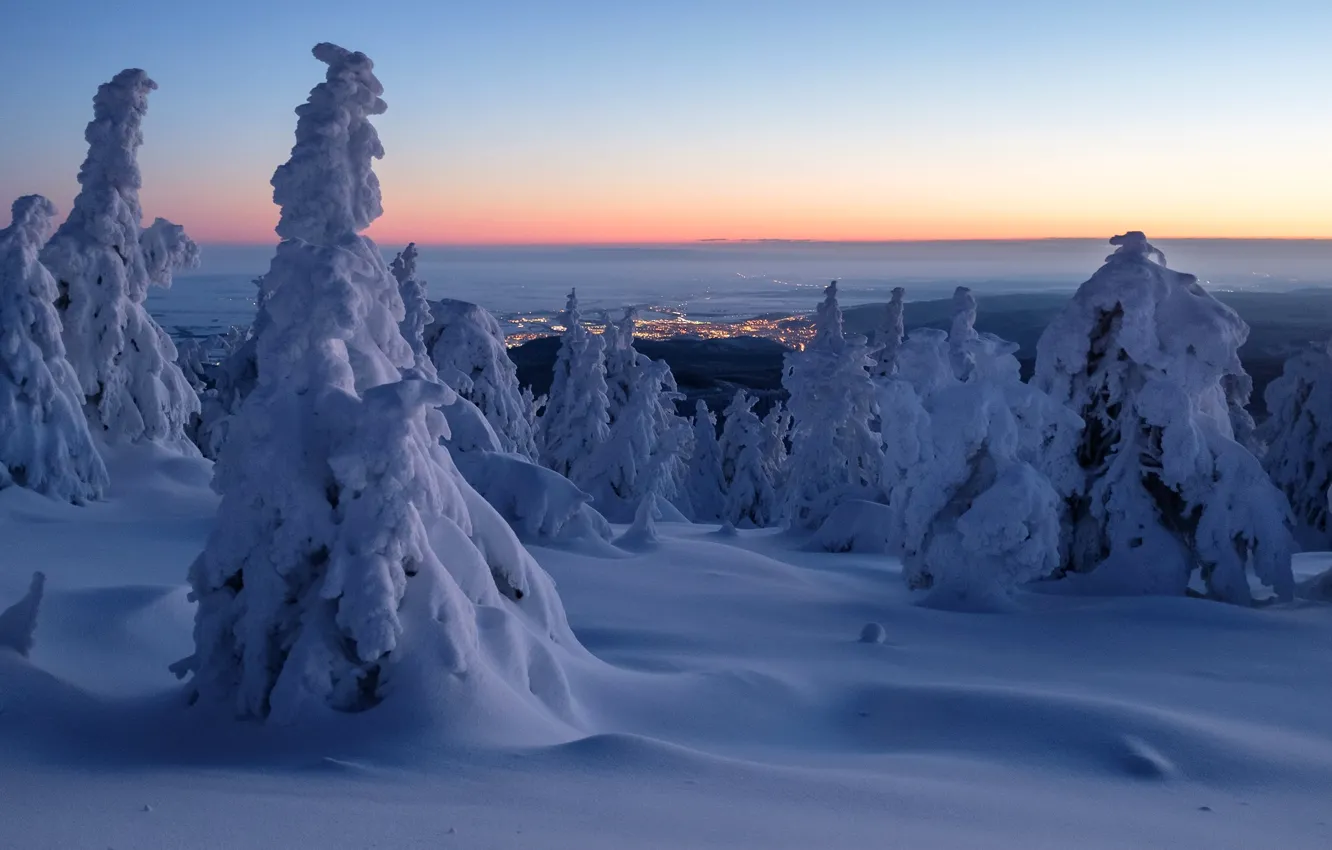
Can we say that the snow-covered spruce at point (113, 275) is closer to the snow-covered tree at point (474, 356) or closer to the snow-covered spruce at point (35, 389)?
the snow-covered spruce at point (35, 389)

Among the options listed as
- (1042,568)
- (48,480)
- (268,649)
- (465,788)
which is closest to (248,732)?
(268,649)

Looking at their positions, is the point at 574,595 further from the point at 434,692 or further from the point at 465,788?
the point at 465,788

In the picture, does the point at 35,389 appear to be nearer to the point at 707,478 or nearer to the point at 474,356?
the point at 474,356

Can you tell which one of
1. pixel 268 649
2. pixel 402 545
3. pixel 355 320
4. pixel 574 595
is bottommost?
pixel 574 595

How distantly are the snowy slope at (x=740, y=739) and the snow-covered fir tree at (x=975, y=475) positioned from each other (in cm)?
98

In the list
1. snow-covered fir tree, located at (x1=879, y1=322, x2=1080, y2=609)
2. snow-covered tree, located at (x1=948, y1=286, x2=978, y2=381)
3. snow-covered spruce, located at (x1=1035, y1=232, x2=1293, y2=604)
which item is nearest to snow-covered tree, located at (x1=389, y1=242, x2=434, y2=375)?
snow-covered tree, located at (x1=948, y1=286, x2=978, y2=381)

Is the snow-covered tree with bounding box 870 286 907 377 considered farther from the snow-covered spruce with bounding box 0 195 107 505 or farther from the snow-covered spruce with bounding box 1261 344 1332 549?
the snow-covered spruce with bounding box 0 195 107 505

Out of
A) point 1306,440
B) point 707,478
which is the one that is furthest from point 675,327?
point 1306,440

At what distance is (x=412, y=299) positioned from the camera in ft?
104

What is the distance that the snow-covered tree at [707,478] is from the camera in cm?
5047

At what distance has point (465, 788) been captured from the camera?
662cm

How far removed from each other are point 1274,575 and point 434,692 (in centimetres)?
1548

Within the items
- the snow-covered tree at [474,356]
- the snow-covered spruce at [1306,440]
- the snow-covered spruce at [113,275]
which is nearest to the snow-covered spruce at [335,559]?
the snow-covered spruce at [113,275]

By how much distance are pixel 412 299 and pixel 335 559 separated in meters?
24.9
